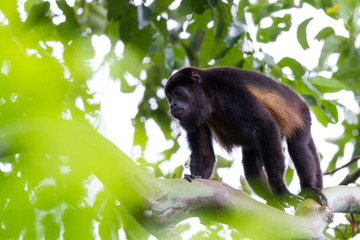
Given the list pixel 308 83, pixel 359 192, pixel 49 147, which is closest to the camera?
pixel 49 147

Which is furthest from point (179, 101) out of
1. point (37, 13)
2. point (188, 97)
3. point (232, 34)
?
point (37, 13)

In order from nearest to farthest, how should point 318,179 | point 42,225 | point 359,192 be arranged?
point 42,225
point 359,192
point 318,179

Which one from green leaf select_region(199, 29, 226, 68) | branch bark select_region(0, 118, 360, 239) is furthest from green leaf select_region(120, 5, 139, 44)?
green leaf select_region(199, 29, 226, 68)

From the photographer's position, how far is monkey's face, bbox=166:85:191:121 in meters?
3.77

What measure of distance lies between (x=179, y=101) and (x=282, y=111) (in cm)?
83

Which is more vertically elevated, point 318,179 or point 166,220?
point 166,220

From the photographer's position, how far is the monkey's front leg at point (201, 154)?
345 cm

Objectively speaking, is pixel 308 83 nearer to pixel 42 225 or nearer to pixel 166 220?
pixel 166 220

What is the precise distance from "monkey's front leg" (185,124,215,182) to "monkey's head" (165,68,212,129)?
0.29 ft

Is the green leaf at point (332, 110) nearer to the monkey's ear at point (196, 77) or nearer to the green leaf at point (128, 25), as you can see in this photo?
the monkey's ear at point (196, 77)

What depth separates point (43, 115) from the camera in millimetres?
1073

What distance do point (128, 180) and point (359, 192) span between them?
1569 mm

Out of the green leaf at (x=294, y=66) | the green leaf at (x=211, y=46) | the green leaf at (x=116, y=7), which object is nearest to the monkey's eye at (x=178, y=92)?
the green leaf at (x=211, y=46)

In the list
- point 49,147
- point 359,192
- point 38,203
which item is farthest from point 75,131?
point 359,192
